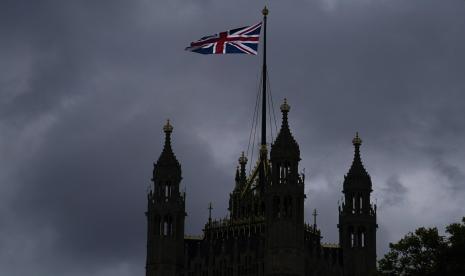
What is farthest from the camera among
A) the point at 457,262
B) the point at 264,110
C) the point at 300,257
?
the point at 264,110

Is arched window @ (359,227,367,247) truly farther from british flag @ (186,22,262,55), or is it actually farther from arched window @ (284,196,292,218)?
british flag @ (186,22,262,55)

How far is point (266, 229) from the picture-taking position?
15738 cm

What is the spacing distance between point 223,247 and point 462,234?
1529 inches

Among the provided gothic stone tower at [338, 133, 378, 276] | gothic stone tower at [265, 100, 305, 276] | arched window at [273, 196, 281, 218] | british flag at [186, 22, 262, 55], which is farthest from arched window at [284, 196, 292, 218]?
british flag at [186, 22, 262, 55]

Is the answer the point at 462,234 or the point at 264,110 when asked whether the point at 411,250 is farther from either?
the point at 264,110

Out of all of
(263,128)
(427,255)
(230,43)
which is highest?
(230,43)

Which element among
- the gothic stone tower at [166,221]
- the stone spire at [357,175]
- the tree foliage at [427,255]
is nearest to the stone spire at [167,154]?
the gothic stone tower at [166,221]

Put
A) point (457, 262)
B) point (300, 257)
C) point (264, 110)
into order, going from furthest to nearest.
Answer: point (264, 110), point (300, 257), point (457, 262)

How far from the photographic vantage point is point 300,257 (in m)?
156

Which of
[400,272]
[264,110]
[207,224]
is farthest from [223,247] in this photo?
[400,272]

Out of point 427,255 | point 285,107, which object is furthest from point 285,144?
point 427,255

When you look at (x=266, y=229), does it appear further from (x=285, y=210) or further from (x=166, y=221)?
(x=166, y=221)

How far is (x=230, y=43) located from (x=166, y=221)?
58.8ft

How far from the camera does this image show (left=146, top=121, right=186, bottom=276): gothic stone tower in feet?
532
